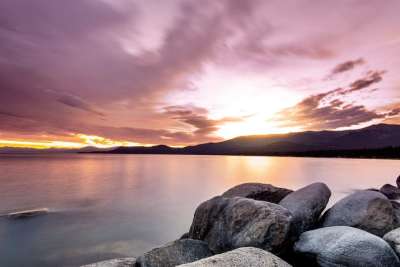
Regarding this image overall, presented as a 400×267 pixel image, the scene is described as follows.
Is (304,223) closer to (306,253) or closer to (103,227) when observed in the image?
(306,253)

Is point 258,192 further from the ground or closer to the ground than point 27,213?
further from the ground

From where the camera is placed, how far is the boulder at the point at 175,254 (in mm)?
5688

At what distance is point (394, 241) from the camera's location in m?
5.73

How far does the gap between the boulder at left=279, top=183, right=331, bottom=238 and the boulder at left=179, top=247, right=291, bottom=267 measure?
11.8 feet

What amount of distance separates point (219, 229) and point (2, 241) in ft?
30.5

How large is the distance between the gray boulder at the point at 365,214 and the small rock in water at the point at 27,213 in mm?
15147

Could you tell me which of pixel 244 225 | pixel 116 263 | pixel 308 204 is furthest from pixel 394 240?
pixel 116 263

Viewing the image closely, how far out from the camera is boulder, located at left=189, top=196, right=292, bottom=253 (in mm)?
5477

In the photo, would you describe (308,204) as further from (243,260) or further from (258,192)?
(243,260)

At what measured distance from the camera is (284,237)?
549 cm

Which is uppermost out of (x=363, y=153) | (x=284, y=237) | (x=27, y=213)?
(x=363, y=153)

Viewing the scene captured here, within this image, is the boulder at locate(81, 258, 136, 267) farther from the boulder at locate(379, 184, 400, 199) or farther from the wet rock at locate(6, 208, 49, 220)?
the boulder at locate(379, 184, 400, 199)

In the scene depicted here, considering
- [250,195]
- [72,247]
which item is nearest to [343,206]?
[250,195]

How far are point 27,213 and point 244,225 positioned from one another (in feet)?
48.4
